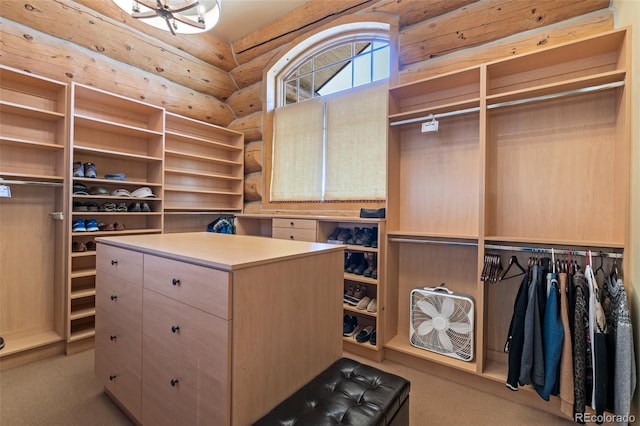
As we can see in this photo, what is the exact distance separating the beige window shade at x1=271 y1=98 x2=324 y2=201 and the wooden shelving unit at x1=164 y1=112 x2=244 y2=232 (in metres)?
0.64

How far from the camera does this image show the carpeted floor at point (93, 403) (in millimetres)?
1788

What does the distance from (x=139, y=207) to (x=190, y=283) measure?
236 cm

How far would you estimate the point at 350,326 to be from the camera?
9.18ft

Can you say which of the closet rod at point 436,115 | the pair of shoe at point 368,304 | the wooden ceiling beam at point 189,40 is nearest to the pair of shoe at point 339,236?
the pair of shoe at point 368,304

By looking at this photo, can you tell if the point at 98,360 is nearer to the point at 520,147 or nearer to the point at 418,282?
the point at 418,282

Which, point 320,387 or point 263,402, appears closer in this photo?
point 263,402

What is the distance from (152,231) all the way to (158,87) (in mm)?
1753

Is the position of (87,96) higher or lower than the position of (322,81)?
lower

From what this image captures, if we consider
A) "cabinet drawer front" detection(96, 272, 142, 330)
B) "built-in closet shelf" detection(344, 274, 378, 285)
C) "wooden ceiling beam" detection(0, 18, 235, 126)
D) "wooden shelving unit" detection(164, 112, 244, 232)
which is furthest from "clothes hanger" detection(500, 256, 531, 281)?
"wooden ceiling beam" detection(0, 18, 235, 126)

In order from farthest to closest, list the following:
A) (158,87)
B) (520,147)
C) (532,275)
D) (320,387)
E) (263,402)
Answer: (158,87) < (520,147) < (532,275) < (320,387) < (263,402)

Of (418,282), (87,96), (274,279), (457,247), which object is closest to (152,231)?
(87,96)

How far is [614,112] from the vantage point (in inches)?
75.0

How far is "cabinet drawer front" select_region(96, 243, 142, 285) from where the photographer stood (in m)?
1.61

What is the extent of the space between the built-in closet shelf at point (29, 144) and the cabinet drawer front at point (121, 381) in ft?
5.97
